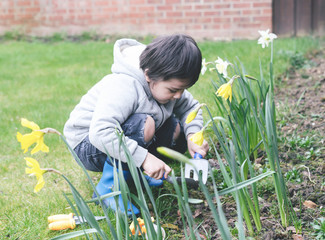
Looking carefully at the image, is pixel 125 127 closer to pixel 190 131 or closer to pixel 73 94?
pixel 190 131

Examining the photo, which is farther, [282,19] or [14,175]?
[282,19]

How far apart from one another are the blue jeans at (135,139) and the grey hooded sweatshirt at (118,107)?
0.14ft

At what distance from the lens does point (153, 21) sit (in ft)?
20.7

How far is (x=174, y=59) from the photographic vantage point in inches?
76.2

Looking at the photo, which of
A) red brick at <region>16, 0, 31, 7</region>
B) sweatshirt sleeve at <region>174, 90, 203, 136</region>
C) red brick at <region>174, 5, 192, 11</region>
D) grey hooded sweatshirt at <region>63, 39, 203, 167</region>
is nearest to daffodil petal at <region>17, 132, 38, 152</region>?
grey hooded sweatshirt at <region>63, 39, 203, 167</region>

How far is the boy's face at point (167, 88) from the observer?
199 centimetres

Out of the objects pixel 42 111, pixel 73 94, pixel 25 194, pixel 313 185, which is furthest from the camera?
pixel 73 94

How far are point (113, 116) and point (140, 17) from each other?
15.2 feet

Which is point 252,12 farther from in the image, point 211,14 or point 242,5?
point 211,14

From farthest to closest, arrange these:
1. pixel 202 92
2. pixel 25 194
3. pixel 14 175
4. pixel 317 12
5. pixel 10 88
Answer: pixel 317 12, pixel 10 88, pixel 202 92, pixel 14 175, pixel 25 194

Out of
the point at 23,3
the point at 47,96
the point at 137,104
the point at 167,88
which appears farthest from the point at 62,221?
the point at 23,3

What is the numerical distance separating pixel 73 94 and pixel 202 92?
4.33 feet

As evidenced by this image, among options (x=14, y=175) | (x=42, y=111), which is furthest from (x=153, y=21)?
(x=14, y=175)

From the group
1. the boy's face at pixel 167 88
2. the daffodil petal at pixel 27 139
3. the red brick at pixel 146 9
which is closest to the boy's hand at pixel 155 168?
the boy's face at pixel 167 88
